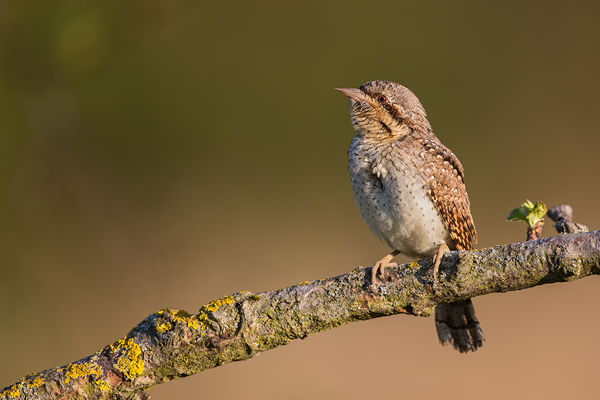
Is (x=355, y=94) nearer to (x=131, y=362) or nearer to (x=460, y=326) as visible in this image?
(x=460, y=326)

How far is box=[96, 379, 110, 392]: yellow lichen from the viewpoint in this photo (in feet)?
3.98

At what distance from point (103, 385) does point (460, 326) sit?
135 cm

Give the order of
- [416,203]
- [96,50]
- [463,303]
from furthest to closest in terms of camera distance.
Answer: [463,303], [416,203], [96,50]

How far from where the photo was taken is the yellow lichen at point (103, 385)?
1.21 metres

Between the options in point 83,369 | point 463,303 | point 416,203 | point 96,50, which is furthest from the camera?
point 463,303

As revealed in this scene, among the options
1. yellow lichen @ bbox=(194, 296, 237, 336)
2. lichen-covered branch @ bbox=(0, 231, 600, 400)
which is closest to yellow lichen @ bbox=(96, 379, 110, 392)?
lichen-covered branch @ bbox=(0, 231, 600, 400)

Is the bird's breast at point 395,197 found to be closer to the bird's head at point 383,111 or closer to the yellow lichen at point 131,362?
the bird's head at point 383,111

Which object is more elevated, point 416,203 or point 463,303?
point 416,203

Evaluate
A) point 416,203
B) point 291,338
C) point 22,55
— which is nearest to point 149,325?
point 291,338

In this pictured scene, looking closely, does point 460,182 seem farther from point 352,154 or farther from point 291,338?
point 291,338

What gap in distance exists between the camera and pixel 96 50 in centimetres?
100

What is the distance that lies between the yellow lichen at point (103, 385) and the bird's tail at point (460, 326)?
1.29 metres

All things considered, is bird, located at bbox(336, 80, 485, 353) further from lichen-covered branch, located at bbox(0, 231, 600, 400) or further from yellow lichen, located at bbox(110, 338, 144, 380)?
yellow lichen, located at bbox(110, 338, 144, 380)

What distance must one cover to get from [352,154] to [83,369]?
1231 mm
